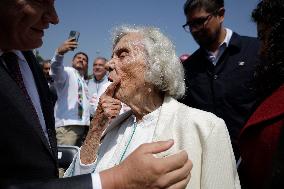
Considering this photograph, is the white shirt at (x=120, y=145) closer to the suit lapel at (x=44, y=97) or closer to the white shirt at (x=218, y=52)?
the suit lapel at (x=44, y=97)

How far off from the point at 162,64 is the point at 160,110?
0.35 m

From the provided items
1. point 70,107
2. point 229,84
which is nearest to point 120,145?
point 229,84

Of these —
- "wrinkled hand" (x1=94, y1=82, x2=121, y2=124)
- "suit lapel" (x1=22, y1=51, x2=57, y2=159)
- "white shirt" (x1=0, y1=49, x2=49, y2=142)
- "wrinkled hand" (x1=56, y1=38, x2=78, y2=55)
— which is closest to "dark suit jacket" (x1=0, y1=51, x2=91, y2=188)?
"suit lapel" (x1=22, y1=51, x2=57, y2=159)

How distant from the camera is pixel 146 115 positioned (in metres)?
2.47

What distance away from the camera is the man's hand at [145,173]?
114cm

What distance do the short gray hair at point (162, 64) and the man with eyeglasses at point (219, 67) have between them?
2.68 ft

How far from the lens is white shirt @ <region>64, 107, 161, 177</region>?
233cm

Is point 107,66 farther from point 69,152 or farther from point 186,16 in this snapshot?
point 186,16

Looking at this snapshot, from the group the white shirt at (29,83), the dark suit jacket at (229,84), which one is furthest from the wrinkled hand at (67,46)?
the white shirt at (29,83)

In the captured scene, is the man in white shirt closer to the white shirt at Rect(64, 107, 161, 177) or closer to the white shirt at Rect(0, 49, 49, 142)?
the white shirt at Rect(64, 107, 161, 177)

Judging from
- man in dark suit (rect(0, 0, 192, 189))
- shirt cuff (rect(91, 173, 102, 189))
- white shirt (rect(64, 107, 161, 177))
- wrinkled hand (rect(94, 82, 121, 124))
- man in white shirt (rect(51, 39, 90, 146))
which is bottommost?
man in white shirt (rect(51, 39, 90, 146))

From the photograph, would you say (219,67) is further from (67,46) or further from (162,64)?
(67,46)

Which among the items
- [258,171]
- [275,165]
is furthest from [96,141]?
[275,165]

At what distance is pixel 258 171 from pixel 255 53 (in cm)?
205
